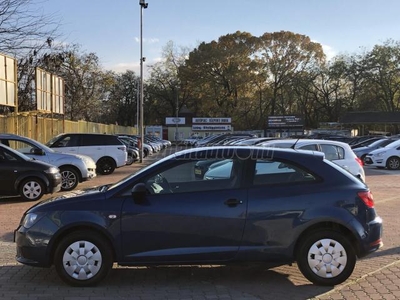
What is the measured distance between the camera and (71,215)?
505 cm

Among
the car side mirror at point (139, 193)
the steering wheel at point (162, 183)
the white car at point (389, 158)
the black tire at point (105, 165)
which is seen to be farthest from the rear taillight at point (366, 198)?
the white car at point (389, 158)

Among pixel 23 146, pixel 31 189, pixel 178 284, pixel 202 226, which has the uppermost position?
pixel 23 146

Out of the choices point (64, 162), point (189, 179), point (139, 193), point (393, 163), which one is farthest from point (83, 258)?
point (393, 163)

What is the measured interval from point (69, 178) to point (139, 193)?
9281 millimetres

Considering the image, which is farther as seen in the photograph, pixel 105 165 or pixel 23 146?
pixel 105 165

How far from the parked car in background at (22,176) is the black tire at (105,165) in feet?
26.0

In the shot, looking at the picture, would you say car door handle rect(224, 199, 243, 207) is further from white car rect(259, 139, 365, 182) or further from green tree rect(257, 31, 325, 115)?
green tree rect(257, 31, 325, 115)

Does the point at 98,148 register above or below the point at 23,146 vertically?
below

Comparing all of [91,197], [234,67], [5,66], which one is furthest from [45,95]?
[234,67]

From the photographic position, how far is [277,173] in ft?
17.5

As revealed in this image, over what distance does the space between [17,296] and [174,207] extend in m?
1.90

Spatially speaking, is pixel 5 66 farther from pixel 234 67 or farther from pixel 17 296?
pixel 234 67

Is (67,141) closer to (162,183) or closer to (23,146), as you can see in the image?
(23,146)

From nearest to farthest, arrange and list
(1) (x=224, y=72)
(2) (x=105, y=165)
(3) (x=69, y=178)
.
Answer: (3) (x=69, y=178) → (2) (x=105, y=165) → (1) (x=224, y=72)
